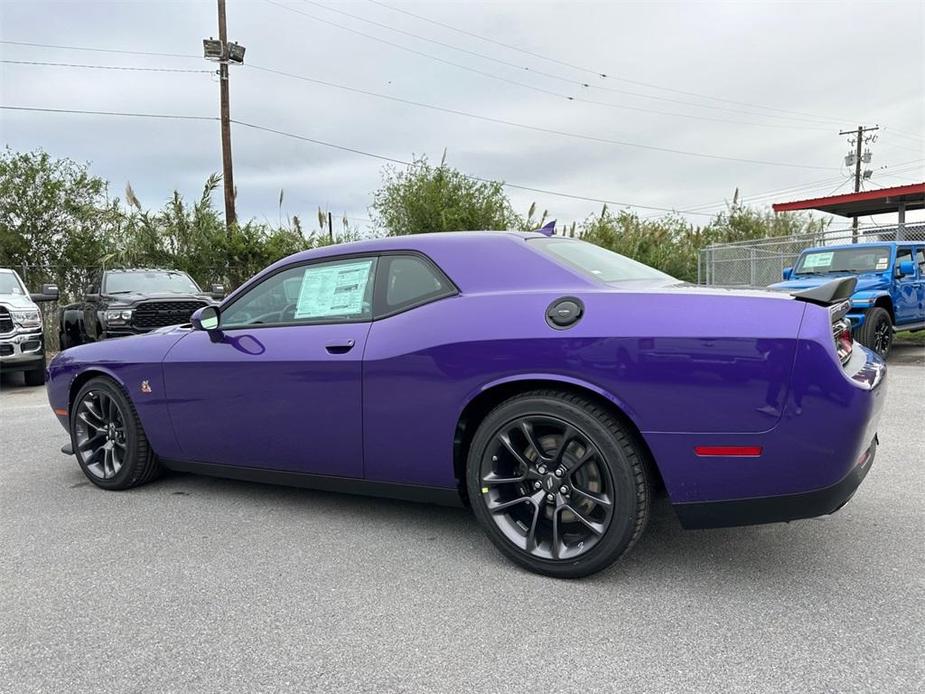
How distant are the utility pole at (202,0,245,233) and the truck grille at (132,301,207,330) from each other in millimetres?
7433

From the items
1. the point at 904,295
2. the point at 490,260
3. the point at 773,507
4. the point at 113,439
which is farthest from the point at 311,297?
the point at 904,295

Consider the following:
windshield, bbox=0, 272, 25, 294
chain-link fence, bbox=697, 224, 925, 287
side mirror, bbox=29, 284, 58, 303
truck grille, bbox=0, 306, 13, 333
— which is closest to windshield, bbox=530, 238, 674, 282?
truck grille, bbox=0, 306, 13, 333

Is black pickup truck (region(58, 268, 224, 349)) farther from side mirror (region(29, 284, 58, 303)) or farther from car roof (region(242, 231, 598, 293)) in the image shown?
car roof (region(242, 231, 598, 293))

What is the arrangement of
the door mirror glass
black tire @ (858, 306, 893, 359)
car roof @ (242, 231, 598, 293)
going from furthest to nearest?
the door mirror glass < black tire @ (858, 306, 893, 359) < car roof @ (242, 231, 598, 293)

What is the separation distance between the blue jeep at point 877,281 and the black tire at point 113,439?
778 cm

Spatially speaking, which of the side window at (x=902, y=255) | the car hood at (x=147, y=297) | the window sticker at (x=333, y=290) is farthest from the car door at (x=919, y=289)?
the car hood at (x=147, y=297)

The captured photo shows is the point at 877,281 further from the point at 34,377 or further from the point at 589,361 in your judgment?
the point at 34,377

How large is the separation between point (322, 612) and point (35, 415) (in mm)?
6044

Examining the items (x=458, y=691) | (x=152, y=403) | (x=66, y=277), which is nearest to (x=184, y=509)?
(x=152, y=403)

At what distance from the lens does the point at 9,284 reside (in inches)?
407

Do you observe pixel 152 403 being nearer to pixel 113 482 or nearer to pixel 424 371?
pixel 113 482

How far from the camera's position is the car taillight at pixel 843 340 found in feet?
8.63

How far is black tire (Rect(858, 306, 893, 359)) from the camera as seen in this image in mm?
9156

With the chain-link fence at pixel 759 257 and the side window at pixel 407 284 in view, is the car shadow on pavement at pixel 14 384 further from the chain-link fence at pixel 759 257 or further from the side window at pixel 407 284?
the chain-link fence at pixel 759 257
